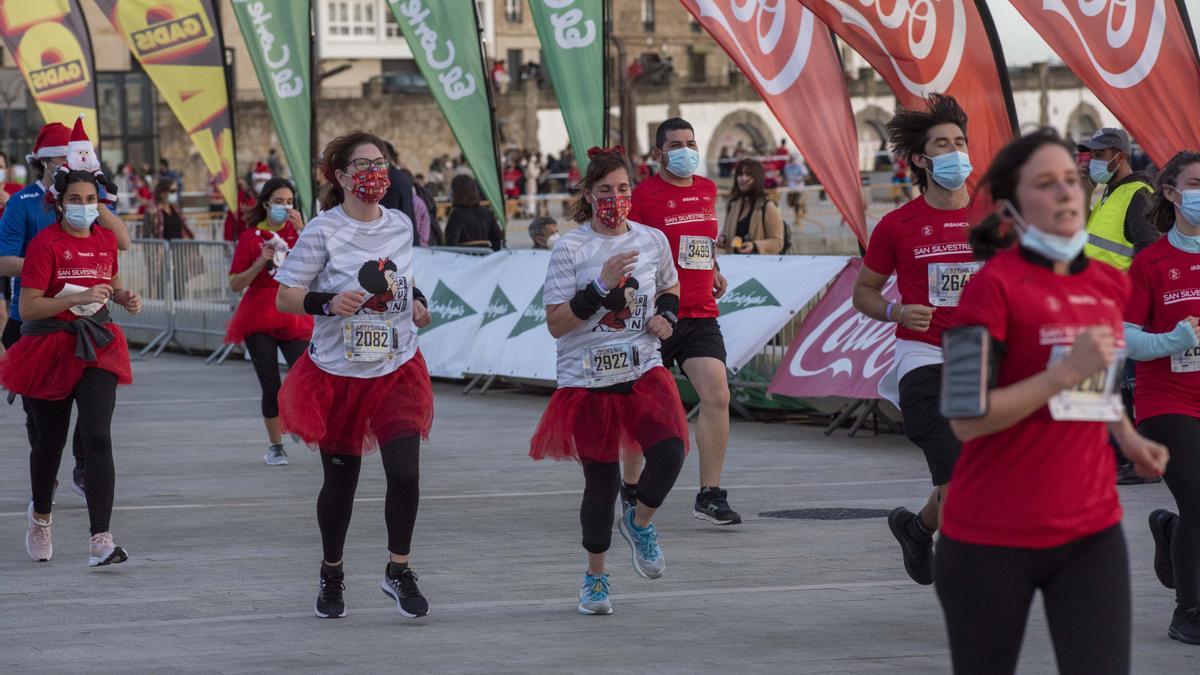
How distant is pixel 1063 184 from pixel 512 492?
24.2ft

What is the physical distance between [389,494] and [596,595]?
849 millimetres

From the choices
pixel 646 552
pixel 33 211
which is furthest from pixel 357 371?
pixel 33 211

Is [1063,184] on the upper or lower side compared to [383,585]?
upper

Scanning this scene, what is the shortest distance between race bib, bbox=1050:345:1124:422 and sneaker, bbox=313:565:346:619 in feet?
12.8

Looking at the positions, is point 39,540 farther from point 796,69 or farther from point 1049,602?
point 1049,602

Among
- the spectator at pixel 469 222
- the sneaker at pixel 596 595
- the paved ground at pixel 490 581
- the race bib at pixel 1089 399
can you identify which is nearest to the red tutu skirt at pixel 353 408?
the paved ground at pixel 490 581

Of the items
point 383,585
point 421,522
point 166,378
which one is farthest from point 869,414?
point 166,378

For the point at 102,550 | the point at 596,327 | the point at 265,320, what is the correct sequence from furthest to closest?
the point at 265,320 → the point at 102,550 → the point at 596,327

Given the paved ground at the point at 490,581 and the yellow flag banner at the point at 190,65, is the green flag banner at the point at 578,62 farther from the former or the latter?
the yellow flag banner at the point at 190,65

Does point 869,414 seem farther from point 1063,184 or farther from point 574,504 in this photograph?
point 1063,184

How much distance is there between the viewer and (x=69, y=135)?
33.5ft

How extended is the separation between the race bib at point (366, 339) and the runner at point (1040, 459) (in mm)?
3510

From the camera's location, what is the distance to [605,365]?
789 centimetres

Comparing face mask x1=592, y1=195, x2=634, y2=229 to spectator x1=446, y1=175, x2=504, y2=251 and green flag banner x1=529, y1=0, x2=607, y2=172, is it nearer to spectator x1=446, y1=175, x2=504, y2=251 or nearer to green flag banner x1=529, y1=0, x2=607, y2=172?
green flag banner x1=529, y1=0, x2=607, y2=172
